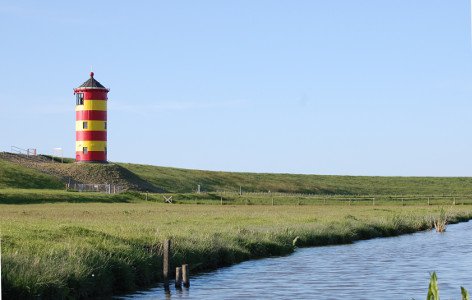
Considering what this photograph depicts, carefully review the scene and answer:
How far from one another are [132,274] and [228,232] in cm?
1319

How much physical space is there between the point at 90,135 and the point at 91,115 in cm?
246

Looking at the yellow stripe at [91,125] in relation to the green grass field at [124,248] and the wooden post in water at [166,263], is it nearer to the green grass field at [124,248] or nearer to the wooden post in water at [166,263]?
the green grass field at [124,248]

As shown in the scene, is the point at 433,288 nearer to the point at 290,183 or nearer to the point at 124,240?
the point at 124,240

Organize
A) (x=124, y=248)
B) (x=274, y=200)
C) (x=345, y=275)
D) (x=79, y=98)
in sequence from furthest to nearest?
(x=79, y=98), (x=274, y=200), (x=345, y=275), (x=124, y=248)

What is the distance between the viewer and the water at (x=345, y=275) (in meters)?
26.4

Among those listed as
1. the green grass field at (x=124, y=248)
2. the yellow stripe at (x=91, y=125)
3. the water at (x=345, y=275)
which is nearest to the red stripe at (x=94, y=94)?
the yellow stripe at (x=91, y=125)

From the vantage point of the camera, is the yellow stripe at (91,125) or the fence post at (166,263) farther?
the yellow stripe at (91,125)

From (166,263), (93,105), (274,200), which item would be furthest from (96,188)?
(166,263)

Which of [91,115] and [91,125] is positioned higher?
[91,115]

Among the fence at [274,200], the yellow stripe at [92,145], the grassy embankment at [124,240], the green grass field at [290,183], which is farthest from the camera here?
the green grass field at [290,183]

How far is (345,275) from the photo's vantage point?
3153cm

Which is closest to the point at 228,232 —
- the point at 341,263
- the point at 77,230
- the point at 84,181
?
the point at 341,263

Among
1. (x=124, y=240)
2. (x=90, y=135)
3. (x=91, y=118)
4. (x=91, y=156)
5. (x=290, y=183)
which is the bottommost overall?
(x=124, y=240)

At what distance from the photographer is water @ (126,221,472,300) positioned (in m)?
26.4
